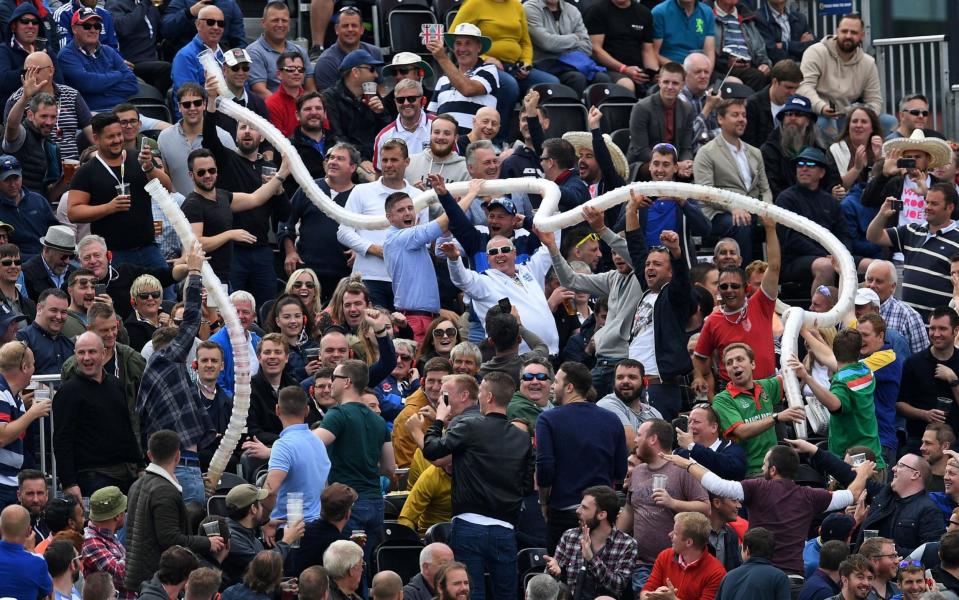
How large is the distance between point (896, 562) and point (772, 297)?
2.81 meters

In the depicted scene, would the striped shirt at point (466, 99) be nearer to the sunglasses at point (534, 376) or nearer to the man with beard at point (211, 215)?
the man with beard at point (211, 215)

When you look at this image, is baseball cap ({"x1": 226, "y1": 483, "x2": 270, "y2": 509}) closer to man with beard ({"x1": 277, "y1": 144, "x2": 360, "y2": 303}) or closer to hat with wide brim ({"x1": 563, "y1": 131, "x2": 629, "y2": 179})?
man with beard ({"x1": 277, "y1": 144, "x2": 360, "y2": 303})

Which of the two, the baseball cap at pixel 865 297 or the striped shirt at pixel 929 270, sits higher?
the baseball cap at pixel 865 297

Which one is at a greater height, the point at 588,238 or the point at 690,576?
the point at 588,238

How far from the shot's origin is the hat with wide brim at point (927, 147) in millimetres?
17297

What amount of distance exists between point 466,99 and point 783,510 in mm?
6440

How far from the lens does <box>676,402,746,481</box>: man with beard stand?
12547 millimetres

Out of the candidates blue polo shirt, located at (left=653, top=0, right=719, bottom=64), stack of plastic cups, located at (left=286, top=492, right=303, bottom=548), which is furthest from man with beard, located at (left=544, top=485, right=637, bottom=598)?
blue polo shirt, located at (left=653, top=0, right=719, bottom=64)

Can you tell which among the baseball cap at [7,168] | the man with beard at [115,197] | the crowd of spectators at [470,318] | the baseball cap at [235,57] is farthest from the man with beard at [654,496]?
the baseball cap at [235,57]

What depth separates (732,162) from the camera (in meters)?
17.3

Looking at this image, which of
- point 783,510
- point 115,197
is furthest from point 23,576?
point 115,197

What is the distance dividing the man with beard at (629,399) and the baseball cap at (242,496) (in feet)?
9.10

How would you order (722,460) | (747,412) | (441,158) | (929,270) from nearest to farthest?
(722,460) → (747,412) → (441,158) → (929,270)

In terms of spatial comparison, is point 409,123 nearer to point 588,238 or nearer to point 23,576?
point 588,238
